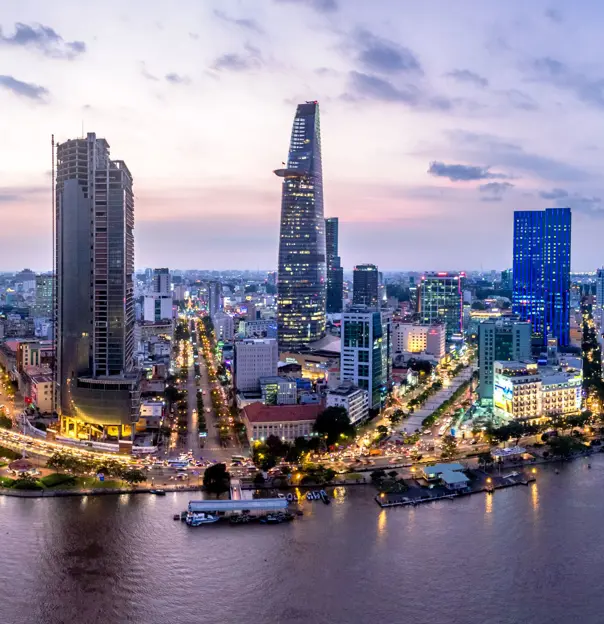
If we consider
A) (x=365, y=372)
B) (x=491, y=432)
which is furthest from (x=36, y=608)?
(x=365, y=372)

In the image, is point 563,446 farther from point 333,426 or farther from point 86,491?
point 86,491

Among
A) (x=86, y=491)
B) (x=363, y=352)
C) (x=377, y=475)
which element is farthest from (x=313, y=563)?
(x=363, y=352)

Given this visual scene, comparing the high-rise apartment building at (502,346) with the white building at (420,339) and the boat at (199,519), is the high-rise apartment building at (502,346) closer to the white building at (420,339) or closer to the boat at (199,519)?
the white building at (420,339)

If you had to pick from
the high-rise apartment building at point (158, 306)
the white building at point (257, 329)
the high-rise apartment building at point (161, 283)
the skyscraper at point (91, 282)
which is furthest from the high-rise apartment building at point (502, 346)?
the high-rise apartment building at point (161, 283)

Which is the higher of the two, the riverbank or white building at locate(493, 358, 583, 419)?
white building at locate(493, 358, 583, 419)

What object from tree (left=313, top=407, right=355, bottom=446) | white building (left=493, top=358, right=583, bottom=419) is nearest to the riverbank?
tree (left=313, top=407, right=355, bottom=446)

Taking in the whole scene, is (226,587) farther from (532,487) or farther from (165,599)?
(532,487)

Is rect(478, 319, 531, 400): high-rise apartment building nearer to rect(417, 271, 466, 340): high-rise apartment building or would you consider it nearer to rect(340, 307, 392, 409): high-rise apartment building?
rect(340, 307, 392, 409): high-rise apartment building

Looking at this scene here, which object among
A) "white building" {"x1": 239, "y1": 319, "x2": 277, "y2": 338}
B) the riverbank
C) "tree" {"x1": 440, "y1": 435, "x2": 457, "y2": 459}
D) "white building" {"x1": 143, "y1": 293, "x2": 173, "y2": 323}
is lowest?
the riverbank
